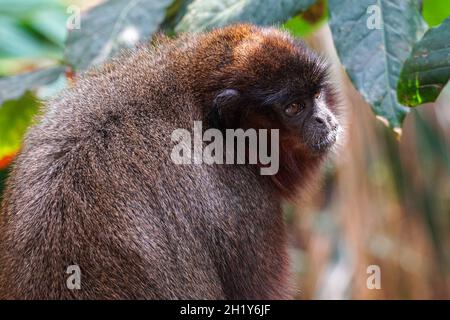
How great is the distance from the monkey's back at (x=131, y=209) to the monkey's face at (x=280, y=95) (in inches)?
6.1

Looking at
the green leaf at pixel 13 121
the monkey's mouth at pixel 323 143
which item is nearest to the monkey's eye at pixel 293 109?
the monkey's mouth at pixel 323 143

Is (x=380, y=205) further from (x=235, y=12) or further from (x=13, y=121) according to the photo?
(x=13, y=121)

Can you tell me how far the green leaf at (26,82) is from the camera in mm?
2966

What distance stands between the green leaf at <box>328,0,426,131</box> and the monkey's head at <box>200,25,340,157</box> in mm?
215

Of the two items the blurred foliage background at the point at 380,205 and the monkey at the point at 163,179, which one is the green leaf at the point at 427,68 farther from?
the blurred foliage background at the point at 380,205

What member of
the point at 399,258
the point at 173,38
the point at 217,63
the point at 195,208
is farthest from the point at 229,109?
the point at 399,258

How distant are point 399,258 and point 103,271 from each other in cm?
322

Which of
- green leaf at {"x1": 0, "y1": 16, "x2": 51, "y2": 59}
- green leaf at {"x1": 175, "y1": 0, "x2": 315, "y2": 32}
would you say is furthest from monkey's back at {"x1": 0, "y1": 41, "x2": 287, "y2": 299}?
green leaf at {"x1": 0, "y1": 16, "x2": 51, "y2": 59}

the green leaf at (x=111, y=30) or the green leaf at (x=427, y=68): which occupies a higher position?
the green leaf at (x=111, y=30)

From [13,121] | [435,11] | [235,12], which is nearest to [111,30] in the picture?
[235,12]

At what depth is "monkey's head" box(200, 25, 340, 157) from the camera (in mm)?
2537

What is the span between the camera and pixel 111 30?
9.87ft

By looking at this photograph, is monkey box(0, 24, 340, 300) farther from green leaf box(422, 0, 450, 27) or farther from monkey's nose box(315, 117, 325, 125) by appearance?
green leaf box(422, 0, 450, 27)

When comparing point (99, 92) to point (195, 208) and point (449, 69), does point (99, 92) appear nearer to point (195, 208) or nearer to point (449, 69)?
point (195, 208)
